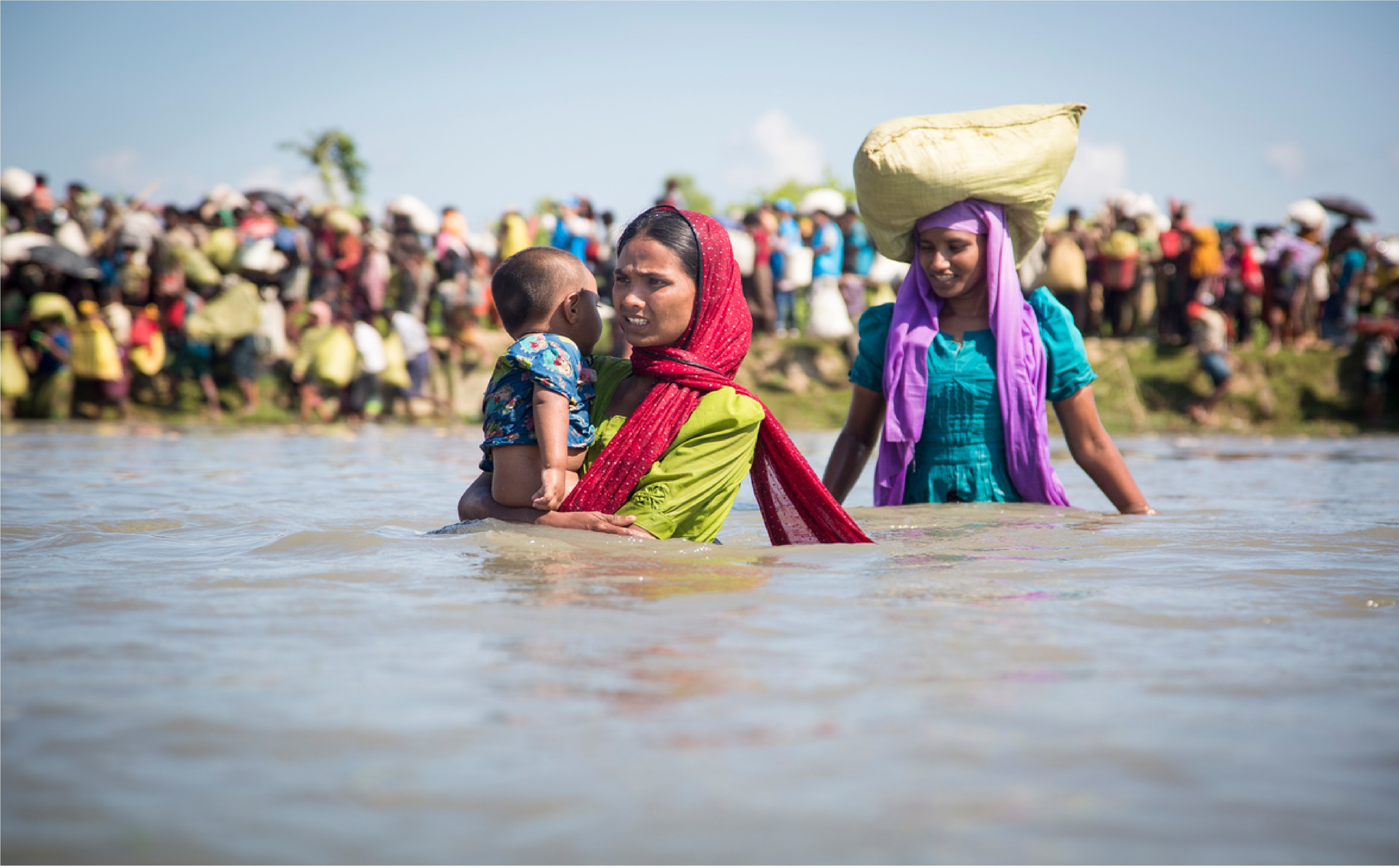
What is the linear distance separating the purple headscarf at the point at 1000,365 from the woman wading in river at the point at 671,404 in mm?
907

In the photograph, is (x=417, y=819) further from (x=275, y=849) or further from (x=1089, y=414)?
(x=1089, y=414)

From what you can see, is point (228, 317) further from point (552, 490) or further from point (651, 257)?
point (552, 490)

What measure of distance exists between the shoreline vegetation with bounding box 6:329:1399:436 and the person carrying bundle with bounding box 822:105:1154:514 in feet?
32.9

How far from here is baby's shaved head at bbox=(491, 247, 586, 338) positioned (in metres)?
3.57

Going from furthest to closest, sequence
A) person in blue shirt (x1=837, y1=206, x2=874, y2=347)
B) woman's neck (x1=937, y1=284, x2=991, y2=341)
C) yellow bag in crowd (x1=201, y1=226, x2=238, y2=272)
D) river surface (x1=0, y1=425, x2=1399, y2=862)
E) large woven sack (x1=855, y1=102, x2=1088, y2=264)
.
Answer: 1. person in blue shirt (x1=837, y1=206, x2=874, y2=347)
2. yellow bag in crowd (x1=201, y1=226, x2=238, y2=272)
3. woman's neck (x1=937, y1=284, x2=991, y2=341)
4. large woven sack (x1=855, y1=102, x2=1088, y2=264)
5. river surface (x1=0, y1=425, x2=1399, y2=862)

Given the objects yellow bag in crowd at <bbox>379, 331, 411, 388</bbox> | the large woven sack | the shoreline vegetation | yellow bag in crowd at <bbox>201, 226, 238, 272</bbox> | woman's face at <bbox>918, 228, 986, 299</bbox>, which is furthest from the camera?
yellow bag in crowd at <bbox>201, 226, 238, 272</bbox>

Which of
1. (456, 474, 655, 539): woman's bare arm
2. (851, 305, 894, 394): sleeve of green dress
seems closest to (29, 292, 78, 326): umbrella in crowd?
(456, 474, 655, 539): woman's bare arm

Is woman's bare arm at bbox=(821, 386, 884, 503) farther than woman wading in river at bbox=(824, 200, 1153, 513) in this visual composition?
Yes

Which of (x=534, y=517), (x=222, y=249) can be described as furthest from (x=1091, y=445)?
(x=222, y=249)

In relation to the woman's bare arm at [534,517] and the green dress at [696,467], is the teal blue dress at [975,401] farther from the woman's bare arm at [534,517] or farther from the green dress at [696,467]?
the woman's bare arm at [534,517]

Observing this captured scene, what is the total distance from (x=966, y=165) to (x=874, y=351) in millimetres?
768

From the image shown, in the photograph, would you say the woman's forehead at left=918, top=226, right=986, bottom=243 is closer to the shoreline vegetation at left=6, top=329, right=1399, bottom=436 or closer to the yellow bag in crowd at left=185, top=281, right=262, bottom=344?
the shoreline vegetation at left=6, top=329, right=1399, bottom=436

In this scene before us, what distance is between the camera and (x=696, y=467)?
367 centimetres

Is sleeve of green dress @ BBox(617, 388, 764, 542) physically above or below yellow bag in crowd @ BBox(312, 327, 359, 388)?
below
